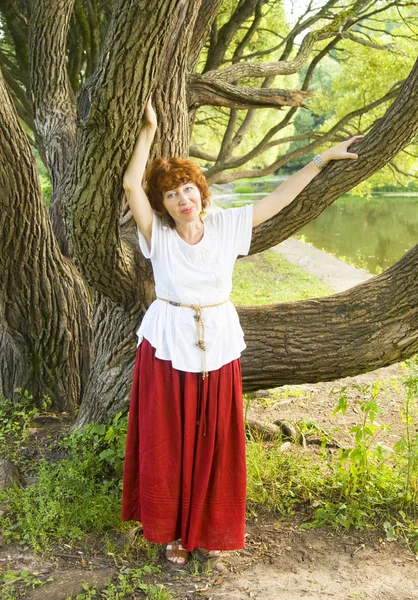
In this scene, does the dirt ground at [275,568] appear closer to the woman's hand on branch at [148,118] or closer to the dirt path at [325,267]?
the woman's hand on branch at [148,118]

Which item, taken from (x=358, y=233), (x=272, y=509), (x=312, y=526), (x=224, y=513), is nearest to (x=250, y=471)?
(x=272, y=509)

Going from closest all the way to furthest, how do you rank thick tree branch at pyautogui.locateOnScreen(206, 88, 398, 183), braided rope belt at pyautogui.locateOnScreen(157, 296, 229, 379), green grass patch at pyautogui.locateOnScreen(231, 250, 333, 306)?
1. braided rope belt at pyautogui.locateOnScreen(157, 296, 229, 379)
2. thick tree branch at pyautogui.locateOnScreen(206, 88, 398, 183)
3. green grass patch at pyautogui.locateOnScreen(231, 250, 333, 306)

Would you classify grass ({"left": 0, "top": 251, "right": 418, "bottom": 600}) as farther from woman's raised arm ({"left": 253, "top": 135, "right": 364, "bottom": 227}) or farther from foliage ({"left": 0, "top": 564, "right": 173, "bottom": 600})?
woman's raised arm ({"left": 253, "top": 135, "right": 364, "bottom": 227})

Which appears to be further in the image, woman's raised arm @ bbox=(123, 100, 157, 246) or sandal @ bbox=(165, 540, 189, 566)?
sandal @ bbox=(165, 540, 189, 566)

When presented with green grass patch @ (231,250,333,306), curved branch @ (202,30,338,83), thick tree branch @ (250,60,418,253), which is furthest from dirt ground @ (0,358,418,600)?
green grass patch @ (231,250,333,306)

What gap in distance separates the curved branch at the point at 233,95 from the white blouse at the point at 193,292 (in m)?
1.45

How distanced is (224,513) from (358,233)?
2081 cm

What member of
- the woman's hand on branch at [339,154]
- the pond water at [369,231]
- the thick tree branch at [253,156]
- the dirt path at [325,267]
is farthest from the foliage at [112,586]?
the pond water at [369,231]

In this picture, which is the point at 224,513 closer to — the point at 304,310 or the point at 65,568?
the point at 65,568

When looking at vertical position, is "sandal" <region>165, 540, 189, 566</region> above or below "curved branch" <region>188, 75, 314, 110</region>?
below

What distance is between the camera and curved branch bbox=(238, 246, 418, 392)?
3.54m

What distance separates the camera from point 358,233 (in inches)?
906

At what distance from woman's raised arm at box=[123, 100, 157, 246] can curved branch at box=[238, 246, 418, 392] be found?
1043 mm

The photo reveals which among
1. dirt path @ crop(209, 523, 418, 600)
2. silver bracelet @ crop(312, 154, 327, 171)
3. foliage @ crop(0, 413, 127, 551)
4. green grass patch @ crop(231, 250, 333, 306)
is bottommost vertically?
dirt path @ crop(209, 523, 418, 600)
